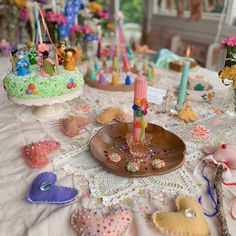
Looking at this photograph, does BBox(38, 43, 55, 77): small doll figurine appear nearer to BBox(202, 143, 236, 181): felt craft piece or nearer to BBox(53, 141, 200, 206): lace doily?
BBox(53, 141, 200, 206): lace doily

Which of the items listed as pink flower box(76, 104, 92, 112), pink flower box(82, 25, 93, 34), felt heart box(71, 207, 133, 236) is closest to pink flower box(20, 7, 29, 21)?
pink flower box(82, 25, 93, 34)

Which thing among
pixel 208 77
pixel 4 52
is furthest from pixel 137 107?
pixel 4 52

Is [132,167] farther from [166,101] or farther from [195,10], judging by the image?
[195,10]

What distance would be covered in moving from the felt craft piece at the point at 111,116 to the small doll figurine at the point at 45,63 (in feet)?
0.80

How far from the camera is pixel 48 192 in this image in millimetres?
648

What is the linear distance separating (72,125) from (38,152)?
19cm

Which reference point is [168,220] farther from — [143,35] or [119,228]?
[143,35]

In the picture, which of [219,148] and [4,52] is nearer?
[219,148]

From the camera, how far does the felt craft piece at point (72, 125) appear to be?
939 mm

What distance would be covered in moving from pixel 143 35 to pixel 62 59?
2754mm

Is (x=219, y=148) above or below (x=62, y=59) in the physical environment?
below

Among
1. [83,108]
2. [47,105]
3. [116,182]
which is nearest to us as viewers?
[116,182]

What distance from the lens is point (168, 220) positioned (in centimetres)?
57

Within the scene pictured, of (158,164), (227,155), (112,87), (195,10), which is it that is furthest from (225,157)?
(195,10)
